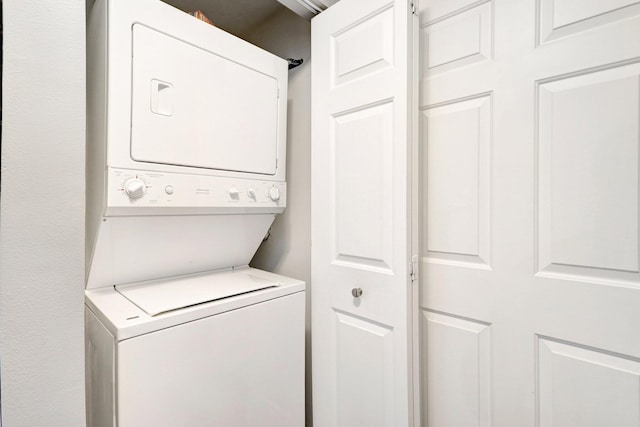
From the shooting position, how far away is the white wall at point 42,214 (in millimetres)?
546

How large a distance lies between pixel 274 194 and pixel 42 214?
1.11 m

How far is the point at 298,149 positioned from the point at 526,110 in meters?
1.17

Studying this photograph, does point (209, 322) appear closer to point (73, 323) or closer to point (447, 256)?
point (73, 323)

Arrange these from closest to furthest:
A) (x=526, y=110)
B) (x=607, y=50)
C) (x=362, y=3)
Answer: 1. (x=607, y=50)
2. (x=526, y=110)
3. (x=362, y=3)

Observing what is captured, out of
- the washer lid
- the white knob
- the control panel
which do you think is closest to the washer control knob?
the control panel

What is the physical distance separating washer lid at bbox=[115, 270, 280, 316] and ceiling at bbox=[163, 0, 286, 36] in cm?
159

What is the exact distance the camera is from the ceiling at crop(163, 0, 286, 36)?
1889mm

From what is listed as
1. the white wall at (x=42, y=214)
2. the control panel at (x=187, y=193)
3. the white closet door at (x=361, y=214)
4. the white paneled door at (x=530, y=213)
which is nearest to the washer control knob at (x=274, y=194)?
the control panel at (x=187, y=193)

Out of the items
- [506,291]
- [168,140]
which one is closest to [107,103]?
[168,140]

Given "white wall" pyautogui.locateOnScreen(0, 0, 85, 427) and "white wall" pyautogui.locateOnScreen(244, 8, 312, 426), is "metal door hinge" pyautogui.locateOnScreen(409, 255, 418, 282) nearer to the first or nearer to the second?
"white wall" pyautogui.locateOnScreen(244, 8, 312, 426)

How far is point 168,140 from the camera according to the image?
4.18 feet

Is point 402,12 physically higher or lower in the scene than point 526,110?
higher

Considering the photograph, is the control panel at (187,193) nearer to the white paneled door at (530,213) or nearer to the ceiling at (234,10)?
the white paneled door at (530,213)

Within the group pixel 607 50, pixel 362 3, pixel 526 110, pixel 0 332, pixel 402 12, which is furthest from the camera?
pixel 362 3
